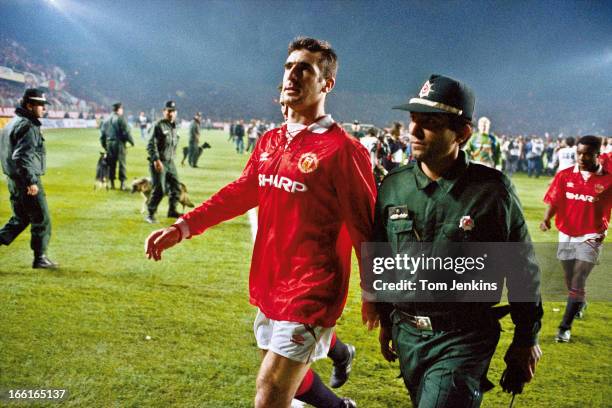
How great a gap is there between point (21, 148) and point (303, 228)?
5287 millimetres

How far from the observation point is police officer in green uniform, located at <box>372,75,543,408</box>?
2.29m

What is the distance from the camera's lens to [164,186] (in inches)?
A: 412

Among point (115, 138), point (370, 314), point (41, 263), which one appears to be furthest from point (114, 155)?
point (370, 314)

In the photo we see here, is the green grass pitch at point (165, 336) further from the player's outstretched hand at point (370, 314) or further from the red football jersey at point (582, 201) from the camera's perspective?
the player's outstretched hand at point (370, 314)

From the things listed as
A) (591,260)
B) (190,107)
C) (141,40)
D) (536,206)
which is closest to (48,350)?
(591,260)

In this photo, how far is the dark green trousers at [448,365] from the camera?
2.24 m

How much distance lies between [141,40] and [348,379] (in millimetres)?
95148

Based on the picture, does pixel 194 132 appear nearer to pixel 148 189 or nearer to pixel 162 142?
pixel 148 189

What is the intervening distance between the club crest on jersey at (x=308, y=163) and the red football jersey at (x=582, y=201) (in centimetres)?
392

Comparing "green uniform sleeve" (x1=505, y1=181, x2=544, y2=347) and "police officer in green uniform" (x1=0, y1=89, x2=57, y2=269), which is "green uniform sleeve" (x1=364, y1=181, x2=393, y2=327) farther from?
"police officer in green uniform" (x1=0, y1=89, x2=57, y2=269)

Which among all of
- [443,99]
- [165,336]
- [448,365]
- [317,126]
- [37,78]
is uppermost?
[37,78]

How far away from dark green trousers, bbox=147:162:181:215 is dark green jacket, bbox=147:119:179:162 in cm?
18

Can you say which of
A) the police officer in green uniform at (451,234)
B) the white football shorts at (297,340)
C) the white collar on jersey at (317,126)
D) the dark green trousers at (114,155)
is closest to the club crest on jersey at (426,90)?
the police officer in green uniform at (451,234)

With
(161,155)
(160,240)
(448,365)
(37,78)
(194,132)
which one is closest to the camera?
(448,365)
